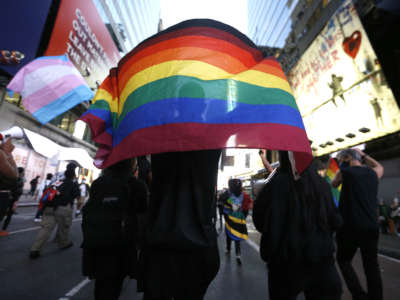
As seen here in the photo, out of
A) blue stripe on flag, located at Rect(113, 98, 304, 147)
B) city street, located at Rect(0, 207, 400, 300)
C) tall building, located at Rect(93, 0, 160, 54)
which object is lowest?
city street, located at Rect(0, 207, 400, 300)

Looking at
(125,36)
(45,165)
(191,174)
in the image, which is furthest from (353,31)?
(125,36)

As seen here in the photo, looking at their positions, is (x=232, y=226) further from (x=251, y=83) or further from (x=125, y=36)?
(x=125, y=36)

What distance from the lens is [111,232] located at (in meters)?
1.81

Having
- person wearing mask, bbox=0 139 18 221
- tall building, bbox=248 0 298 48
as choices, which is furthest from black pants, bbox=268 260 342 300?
tall building, bbox=248 0 298 48

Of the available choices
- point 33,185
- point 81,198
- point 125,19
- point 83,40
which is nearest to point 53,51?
point 83,40

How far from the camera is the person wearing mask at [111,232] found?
174cm

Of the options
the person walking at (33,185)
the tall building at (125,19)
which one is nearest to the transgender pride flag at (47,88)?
the person walking at (33,185)

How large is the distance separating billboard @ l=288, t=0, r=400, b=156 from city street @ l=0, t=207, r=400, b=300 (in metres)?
7.60

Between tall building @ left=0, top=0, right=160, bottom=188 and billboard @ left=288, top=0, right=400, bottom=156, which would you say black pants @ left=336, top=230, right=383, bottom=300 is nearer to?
tall building @ left=0, top=0, right=160, bottom=188

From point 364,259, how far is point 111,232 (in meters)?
2.59

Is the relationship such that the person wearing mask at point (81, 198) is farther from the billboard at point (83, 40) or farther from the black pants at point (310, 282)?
the black pants at point (310, 282)

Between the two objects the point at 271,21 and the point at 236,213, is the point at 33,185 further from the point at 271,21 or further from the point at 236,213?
the point at 271,21

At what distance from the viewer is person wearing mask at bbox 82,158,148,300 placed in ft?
5.72

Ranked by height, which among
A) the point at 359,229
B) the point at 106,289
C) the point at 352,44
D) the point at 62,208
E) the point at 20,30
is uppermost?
the point at 20,30
